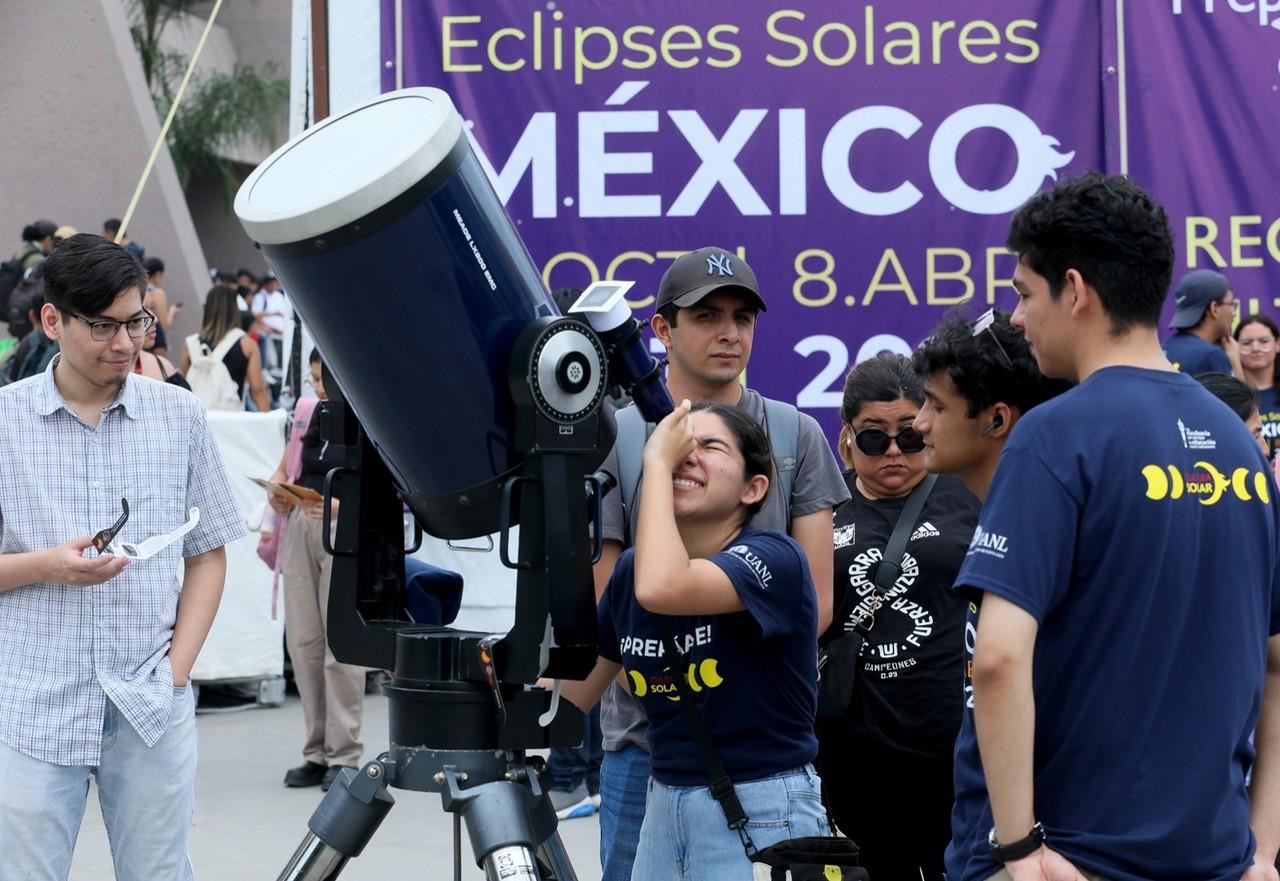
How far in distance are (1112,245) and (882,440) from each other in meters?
1.49

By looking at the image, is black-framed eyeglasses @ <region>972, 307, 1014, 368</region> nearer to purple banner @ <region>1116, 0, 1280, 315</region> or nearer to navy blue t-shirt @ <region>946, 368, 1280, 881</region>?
navy blue t-shirt @ <region>946, 368, 1280, 881</region>

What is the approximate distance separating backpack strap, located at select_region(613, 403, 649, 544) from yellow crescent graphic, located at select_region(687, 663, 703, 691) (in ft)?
1.93

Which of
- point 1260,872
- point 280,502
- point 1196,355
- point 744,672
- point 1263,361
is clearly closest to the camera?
point 1260,872

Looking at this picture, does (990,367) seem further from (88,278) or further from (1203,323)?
(1203,323)

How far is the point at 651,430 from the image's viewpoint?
3387 mm

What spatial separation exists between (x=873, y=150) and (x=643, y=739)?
10.5ft

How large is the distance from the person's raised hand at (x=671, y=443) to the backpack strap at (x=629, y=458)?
0.62m

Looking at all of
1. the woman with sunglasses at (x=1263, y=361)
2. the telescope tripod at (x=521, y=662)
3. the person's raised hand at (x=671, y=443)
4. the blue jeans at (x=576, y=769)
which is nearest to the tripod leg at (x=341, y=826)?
the telescope tripod at (x=521, y=662)

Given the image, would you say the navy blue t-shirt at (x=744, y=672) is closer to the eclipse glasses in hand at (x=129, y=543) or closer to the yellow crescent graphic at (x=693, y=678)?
the yellow crescent graphic at (x=693, y=678)

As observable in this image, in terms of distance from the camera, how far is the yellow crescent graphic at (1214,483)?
2.20 m

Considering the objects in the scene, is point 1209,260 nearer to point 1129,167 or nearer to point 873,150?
point 1129,167

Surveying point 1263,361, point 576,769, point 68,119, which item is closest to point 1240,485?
point 576,769

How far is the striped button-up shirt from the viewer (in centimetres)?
319

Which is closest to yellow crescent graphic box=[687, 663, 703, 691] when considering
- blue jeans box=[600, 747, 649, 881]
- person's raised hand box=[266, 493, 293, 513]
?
blue jeans box=[600, 747, 649, 881]
